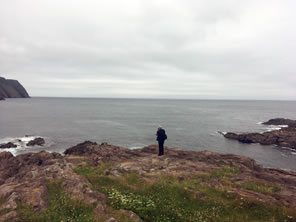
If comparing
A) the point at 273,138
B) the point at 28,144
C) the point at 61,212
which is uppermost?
the point at 61,212

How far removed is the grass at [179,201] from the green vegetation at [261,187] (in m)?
1.95

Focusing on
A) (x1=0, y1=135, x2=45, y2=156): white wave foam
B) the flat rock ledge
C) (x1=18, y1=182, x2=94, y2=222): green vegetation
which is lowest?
(x1=0, y1=135, x2=45, y2=156): white wave foam

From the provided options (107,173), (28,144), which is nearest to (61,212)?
(107,173)

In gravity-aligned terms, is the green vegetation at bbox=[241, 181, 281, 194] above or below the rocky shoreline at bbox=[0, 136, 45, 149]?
above

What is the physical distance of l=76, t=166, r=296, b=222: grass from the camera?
384 inches

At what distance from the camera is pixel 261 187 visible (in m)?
13.6

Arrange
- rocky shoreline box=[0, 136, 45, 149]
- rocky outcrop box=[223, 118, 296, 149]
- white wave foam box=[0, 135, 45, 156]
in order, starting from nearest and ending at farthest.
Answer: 1. white wave foam box=[0, 135, 45, 156]
2. rocky shoreline box=[0, 136, 45, 149]
3. rocky outcrop box=[223, 118, 296, 149]

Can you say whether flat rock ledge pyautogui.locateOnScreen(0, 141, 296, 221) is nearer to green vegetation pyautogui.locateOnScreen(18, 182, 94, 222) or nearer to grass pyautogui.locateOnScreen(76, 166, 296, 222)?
green vegetation pyautogui.locateOnScreen(18, 182, 94, 222)

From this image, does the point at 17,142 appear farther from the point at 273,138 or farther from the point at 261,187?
the point at 273,138

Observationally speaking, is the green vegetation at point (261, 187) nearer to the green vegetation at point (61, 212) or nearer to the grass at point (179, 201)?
the grass at point (179, 201)

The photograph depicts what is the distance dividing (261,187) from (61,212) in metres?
12.7

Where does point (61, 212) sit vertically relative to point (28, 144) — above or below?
above

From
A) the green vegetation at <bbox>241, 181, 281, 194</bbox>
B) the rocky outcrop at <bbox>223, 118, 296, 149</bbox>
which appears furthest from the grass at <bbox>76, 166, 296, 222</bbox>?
the rocky outcrop at <bbox>223, 118, 296, 149</bbox>

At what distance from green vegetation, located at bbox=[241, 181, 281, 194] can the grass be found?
76.7 inches
